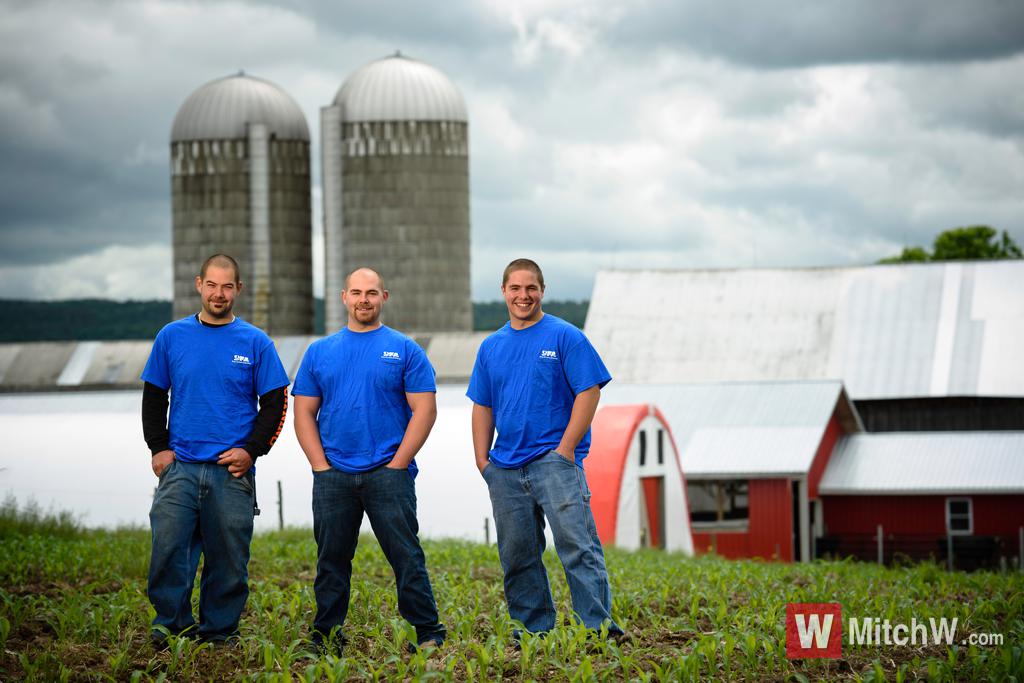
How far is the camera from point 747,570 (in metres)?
13.4

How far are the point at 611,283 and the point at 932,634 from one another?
110 feet

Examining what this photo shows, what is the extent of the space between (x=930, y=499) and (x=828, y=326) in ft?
32.6

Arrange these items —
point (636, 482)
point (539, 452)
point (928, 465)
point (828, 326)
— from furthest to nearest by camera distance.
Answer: point (828, 326)
point (928, 465)
point (636, 482)
point (539, 452)

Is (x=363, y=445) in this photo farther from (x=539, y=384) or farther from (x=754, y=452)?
(x=754, y=452)

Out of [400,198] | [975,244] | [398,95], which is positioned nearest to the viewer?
[400,198]

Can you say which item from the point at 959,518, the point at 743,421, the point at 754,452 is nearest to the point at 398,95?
the point at 743,421

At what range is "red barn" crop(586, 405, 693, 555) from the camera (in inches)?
846

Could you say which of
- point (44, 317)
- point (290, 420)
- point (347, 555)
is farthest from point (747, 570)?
point (44, 317)

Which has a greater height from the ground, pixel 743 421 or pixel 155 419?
pixel 155 419

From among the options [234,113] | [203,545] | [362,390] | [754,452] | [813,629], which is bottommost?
[754,452]

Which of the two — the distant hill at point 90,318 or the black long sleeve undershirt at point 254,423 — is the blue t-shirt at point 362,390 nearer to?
the black long sleeve undershirt at point 254,423

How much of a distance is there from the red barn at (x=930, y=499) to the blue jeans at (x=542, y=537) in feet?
72.4

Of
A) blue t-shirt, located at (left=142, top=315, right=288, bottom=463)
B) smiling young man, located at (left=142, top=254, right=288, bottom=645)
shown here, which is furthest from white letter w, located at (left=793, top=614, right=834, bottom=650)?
blue t-shirt, located at (left=142, top=315, right=288, bottom=463)

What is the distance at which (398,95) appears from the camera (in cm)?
4547
